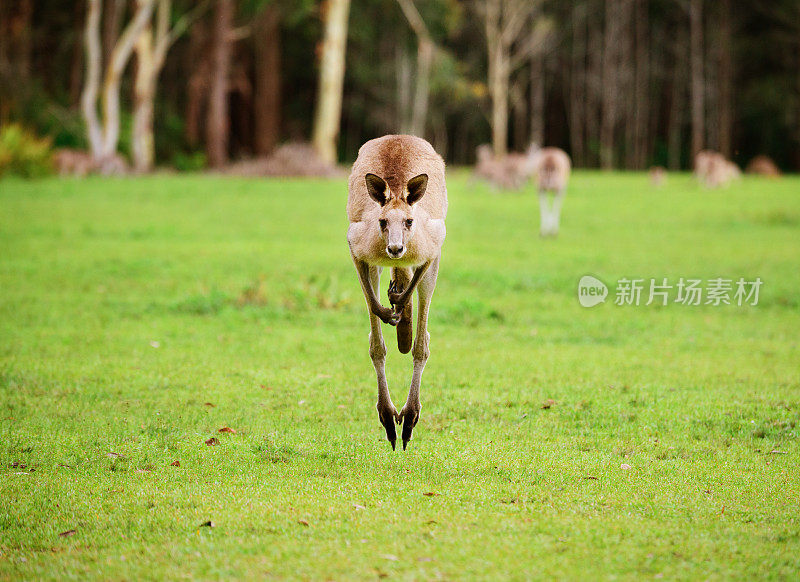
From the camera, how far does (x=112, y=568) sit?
4.46 metres

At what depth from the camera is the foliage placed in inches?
1056

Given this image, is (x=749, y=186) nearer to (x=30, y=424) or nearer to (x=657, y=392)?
(x=657, y=392)

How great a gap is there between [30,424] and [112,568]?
261cm

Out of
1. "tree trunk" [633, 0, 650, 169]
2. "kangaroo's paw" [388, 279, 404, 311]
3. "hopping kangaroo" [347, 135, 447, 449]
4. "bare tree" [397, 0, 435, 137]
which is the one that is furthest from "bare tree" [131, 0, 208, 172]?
"kangaroo's paw" [388, 279, 404, 311]

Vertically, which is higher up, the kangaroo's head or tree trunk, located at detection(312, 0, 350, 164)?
tree trunk, located at detection(312, 0, 350, 164)

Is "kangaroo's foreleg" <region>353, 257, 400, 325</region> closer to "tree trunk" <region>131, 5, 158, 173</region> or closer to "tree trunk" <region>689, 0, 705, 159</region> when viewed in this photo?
"tree trunk" <region>131, 5, 158, 173</region>

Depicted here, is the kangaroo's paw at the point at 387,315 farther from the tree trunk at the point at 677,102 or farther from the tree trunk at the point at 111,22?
the tree trunk at the point at 677,102

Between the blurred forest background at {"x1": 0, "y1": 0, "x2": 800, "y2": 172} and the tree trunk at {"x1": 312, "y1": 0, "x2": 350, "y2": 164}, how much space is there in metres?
0.07

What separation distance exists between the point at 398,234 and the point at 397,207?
0.26 meters

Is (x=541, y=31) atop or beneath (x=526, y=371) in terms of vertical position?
atop

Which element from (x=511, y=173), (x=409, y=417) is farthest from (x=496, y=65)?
(x=409, y=417)

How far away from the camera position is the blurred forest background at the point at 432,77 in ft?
123

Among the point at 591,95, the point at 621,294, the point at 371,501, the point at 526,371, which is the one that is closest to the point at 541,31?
the point at 591,95

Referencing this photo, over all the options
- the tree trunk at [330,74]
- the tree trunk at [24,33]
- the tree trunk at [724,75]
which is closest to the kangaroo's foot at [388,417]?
the tree trunk at [330,74]
